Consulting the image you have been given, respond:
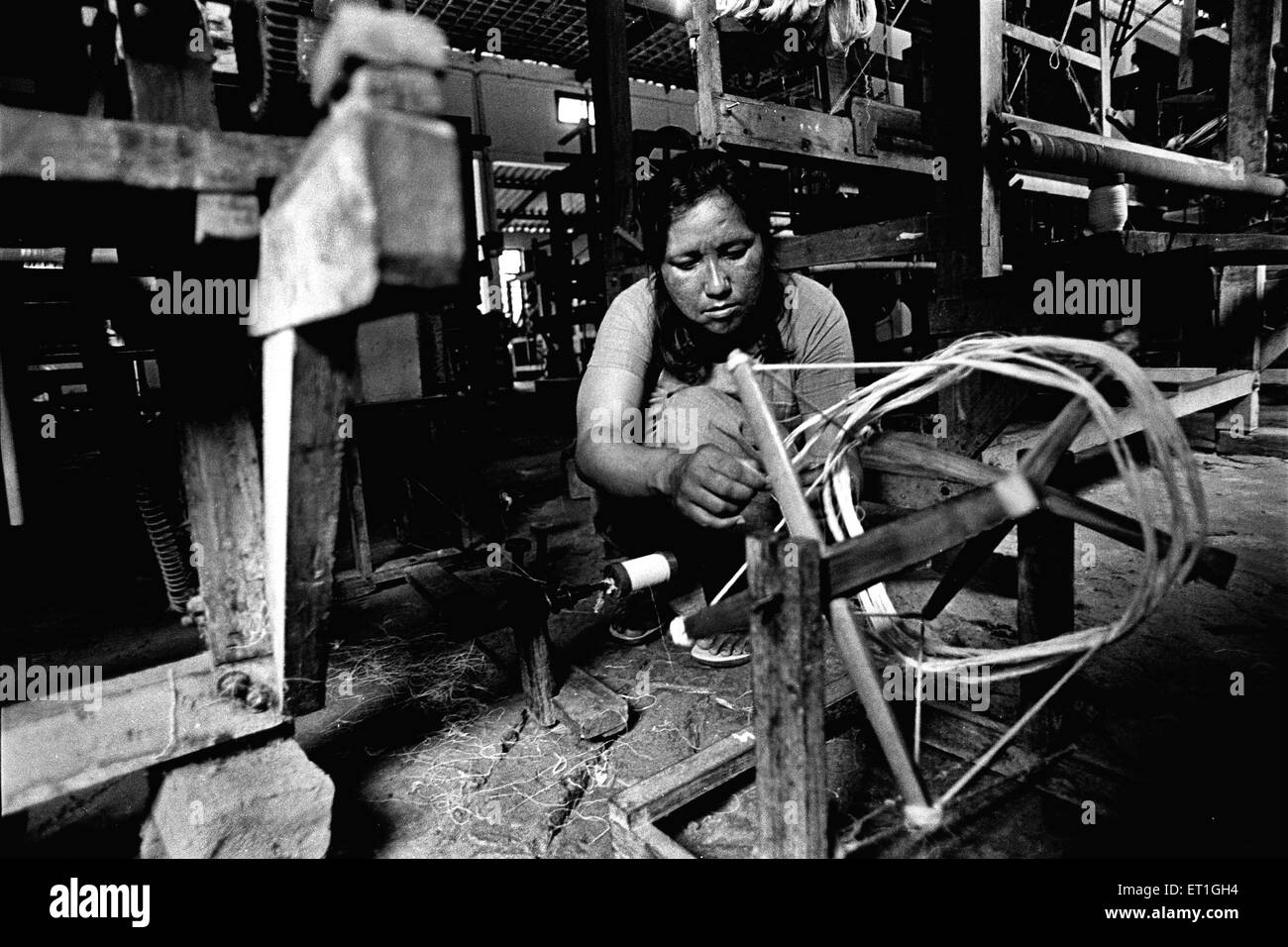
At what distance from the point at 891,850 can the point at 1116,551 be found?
3.21 metres

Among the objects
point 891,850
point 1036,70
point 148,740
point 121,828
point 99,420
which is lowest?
point 121,828

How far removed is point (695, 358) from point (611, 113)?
2365mm

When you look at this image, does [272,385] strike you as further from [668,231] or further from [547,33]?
[547,33]

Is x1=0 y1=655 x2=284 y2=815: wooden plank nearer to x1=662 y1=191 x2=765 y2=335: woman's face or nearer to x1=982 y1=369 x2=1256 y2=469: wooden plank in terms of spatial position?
x1=662 y1=191 x2=765 y2=335: woman's face

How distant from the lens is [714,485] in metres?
1.83

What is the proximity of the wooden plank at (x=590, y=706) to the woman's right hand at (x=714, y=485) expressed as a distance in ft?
3.27

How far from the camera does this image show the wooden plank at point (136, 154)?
3.41 ft

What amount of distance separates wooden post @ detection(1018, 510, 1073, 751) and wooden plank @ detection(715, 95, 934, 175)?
2.37 m

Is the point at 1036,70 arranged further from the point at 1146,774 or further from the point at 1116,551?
A: the point at 1146,774

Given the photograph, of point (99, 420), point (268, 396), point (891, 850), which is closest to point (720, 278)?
point (268, 396)

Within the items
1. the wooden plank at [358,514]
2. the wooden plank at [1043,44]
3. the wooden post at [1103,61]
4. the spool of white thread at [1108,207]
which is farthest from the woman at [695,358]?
the wooden post at [1103,61]

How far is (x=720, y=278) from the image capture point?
2.70 metres

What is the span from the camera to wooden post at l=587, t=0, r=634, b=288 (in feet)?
14.6

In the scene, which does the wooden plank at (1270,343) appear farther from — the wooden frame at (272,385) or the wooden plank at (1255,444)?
the wooden frame at (272,385)
